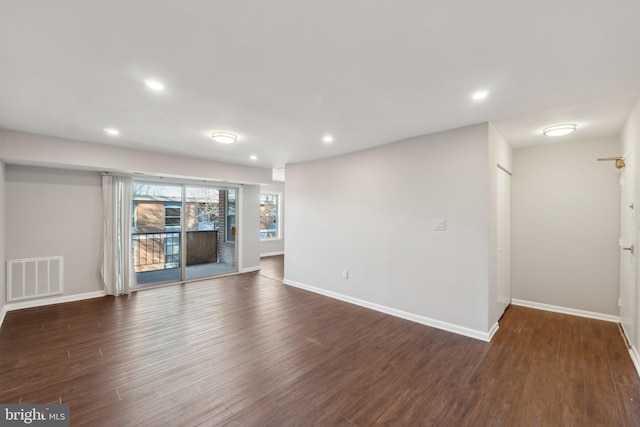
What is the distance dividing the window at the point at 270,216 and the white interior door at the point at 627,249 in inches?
317

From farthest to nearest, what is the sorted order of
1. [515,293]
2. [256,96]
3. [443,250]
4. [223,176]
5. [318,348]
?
[223,176] < [515,293] < [443,250] < [318,348] < [256,96]

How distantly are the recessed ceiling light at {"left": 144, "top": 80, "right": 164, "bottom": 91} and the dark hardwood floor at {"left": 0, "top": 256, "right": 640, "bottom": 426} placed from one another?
2.57 metres

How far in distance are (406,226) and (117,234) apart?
4.97m

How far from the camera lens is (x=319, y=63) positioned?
76.0 inches

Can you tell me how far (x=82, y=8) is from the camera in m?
1.42

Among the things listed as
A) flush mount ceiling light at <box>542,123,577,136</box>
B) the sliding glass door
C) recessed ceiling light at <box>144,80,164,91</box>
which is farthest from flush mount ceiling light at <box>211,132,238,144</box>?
flush mount ceiling light at <box>542,123,577,136</box>

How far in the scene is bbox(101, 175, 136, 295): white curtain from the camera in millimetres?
4693

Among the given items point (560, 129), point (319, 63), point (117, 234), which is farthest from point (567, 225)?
point (117, 234)

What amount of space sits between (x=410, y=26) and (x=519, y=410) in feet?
9.09

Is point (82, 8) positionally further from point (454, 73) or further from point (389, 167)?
point (389, 167)

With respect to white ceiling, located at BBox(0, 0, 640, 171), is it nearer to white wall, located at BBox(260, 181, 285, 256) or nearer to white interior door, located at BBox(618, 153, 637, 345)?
white interior door, located at BBox(618, 153, 637, 345)

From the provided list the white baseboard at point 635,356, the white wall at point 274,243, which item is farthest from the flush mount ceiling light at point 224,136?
the white wall at point 274,243

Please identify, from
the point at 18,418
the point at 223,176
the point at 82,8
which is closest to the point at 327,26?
the point at 82,8

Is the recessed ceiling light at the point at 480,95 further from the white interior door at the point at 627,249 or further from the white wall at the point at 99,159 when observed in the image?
the white wall at the point at 99,159
